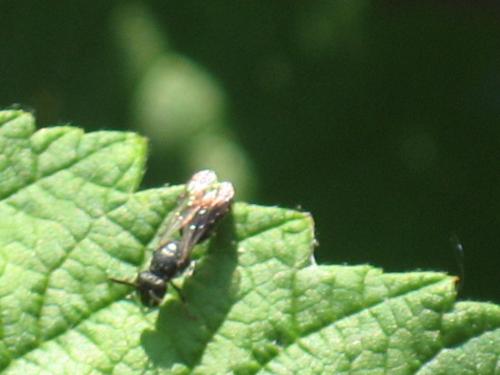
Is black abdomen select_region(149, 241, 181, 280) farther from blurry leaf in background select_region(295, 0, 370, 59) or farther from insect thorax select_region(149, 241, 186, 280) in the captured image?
blurry leaf in background select_region(295, 0, 370, 59)

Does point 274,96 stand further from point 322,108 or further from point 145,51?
point 145,51

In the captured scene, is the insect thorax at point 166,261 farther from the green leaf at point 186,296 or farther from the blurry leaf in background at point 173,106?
the blurry leaf in background at point 173,106

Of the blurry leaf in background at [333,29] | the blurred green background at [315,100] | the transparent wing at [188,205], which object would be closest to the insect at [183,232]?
the transparent wing at [188,205]

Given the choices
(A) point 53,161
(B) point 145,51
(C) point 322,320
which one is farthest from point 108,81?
(C) point 322,320

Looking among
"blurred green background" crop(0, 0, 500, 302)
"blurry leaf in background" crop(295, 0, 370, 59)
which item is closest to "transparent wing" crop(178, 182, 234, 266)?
"blurred green background" crop(0, 0, 500, 302)

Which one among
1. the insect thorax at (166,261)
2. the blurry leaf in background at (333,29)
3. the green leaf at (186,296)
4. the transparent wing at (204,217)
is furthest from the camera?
the blurry leaf in background at (333,29)

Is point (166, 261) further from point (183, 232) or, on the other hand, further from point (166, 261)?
point (183, 232)
